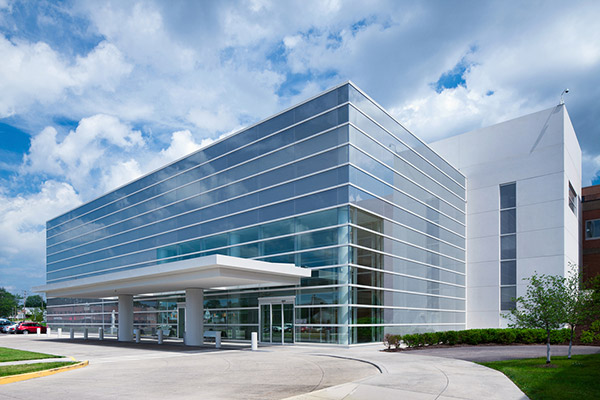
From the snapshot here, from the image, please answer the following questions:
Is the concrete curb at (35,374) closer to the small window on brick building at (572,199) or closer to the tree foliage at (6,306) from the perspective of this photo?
the small window on brick building at (572,199)

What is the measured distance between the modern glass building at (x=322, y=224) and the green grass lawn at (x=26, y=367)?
6816 millimetres

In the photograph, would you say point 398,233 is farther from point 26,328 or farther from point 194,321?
point 26,328

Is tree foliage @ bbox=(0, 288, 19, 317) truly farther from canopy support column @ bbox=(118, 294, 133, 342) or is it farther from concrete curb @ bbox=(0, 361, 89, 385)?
concrete curb @ bbox=(0, 361, 89, 385)

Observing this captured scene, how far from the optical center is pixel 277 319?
2762cm

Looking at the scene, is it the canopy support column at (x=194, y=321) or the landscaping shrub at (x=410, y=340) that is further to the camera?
the canopy support column at (x=194, y=321)

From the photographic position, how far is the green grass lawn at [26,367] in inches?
600

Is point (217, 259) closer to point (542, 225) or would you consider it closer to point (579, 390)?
point (579, 390)

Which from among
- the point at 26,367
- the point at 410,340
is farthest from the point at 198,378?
the point at 410,340

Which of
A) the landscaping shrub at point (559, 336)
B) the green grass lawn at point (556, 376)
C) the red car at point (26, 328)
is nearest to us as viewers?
the green grass lawn at point (556, 376)

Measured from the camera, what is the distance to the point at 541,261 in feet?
112

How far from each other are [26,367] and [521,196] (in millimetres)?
32946

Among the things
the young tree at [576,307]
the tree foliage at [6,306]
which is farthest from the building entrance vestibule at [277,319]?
the tree foliage at [6,306]

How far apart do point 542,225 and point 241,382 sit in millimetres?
28664

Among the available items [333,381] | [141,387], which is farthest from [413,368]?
[141,387]
